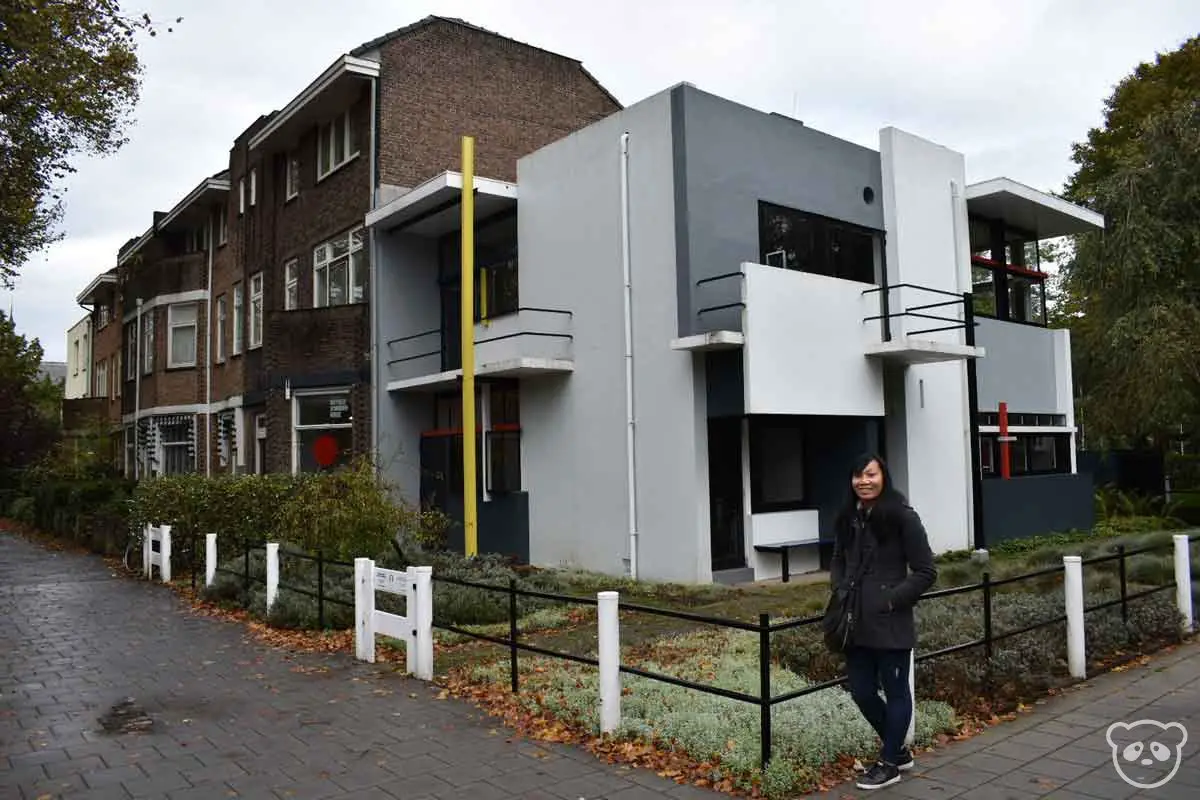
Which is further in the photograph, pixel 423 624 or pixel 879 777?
pixel 423 624

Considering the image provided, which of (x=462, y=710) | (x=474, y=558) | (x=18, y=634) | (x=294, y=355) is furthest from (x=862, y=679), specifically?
(x=294, y=355)

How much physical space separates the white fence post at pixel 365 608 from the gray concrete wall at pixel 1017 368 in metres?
12.8

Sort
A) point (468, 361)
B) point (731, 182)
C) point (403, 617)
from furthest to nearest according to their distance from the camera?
point (468, 361), point (731, 182), point (403, 617)

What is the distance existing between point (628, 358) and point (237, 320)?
14316 mm

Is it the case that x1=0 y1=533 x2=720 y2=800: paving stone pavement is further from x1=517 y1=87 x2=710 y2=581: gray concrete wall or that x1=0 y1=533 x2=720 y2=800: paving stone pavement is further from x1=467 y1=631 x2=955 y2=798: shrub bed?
x1=517 y1=87 x2=710 y2=581: gray concrete wall

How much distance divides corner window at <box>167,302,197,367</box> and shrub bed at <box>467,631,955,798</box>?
21.7 meters

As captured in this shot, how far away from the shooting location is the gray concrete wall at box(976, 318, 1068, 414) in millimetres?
17672

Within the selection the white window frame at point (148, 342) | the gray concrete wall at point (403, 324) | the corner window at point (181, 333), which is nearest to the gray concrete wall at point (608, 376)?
the gray concrete wall at point (403, 324)

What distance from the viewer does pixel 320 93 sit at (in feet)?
61.9

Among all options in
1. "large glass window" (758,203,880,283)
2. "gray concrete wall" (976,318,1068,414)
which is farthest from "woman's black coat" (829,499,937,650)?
"gray concrete wall" (976,318,1068,414)

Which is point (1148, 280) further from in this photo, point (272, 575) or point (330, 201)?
point (272, 575)

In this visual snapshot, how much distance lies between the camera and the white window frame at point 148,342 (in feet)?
88.6

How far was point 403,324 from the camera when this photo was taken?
18.6 metres

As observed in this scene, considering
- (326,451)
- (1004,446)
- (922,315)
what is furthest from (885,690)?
(326,451)
